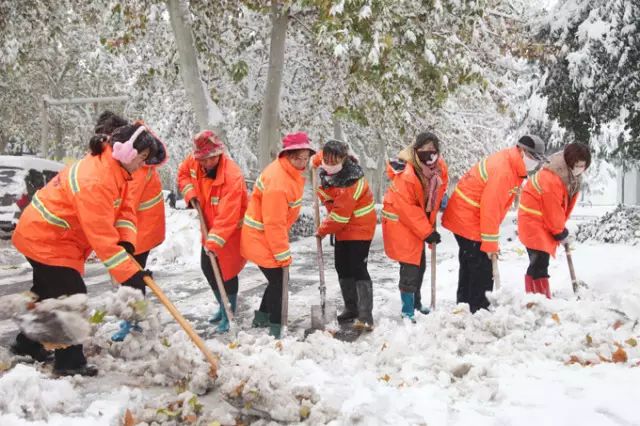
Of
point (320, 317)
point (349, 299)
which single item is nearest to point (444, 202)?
point (349, 299)

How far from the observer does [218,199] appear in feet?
18.3

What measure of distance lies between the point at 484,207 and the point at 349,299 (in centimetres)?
166

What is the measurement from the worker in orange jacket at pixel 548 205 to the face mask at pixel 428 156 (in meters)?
1.11

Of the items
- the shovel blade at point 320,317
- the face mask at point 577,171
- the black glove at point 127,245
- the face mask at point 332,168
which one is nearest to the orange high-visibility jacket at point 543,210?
the face mask at point 577,171

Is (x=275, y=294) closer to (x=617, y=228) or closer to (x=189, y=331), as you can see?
(x=189, y=331)

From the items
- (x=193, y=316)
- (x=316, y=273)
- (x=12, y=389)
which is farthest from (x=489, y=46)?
(x=12, y=389)

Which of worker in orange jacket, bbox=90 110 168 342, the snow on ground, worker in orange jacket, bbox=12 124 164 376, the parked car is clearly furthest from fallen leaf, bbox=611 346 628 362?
the parked car

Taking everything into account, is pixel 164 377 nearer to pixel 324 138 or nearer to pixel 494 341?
pixel 494 341

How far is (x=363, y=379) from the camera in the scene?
136 inches

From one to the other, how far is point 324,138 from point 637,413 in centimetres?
1855

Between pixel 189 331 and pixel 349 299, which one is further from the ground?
pixel 189 331

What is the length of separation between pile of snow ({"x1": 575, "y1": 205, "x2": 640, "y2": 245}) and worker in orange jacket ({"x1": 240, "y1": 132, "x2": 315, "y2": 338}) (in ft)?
25.8

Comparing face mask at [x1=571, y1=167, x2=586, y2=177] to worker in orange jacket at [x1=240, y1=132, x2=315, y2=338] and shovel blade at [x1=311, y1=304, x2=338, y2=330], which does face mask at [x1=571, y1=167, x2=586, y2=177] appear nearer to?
worker in orange jacket at [x1=240, y1=132, x2=315, y2=338]

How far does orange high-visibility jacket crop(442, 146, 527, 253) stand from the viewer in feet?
17.8
